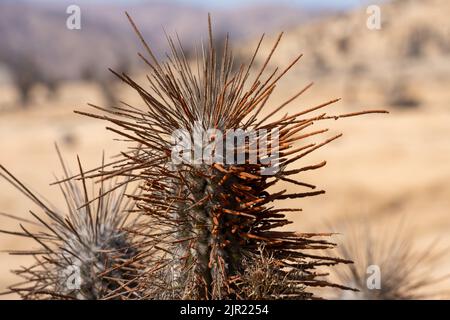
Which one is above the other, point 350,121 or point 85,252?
point 350,121

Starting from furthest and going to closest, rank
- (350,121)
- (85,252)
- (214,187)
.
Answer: (350,121)
(85,252)
(214,187)

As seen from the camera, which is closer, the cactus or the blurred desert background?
the cactus

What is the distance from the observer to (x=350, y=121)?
101ft

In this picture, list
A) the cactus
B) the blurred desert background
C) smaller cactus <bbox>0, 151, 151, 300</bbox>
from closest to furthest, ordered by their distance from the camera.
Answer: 1. the cactus
2. smaller cactus <bbox>0, 151, 151, 300</bbox>
3. the blurred desert background

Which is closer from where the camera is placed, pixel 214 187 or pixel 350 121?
pixel 214 187

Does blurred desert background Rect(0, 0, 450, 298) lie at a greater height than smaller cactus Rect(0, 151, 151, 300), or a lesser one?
greater

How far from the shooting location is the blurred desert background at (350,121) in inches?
836

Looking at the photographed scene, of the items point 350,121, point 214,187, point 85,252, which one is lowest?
point 85,252

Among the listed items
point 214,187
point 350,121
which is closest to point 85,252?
point 214,187

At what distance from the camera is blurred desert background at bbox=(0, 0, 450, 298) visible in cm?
2123

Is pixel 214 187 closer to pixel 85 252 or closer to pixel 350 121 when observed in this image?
pixel 85 252

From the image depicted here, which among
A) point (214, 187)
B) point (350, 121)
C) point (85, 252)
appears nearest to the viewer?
point (214, 187)
